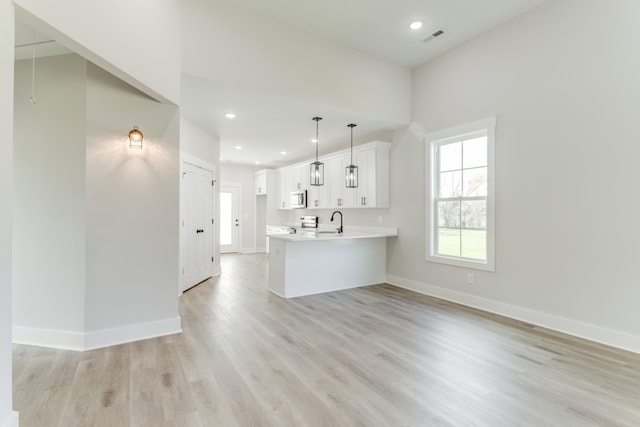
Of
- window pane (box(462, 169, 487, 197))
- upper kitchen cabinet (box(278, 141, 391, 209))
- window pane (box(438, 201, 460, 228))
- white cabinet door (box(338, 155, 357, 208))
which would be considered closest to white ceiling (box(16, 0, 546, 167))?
upper kitchen cabinet (box(278, 141, 391, 209))

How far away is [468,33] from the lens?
398 centimetres

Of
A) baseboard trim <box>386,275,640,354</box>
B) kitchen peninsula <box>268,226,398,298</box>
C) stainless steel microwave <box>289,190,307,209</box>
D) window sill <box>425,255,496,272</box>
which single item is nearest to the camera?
baseboard trim <box>386,275,640,354</box>

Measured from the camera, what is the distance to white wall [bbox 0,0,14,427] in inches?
59.3

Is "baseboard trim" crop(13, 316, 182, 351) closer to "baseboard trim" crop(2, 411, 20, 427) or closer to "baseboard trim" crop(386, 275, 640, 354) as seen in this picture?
"baseboard trim" crop(2, 411, 20, 427)

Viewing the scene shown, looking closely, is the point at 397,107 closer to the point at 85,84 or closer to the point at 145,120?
the point at 145,120

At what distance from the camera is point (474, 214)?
4.16 m

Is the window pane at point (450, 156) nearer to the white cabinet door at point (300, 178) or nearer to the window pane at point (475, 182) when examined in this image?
the window pane at point (475, 182)

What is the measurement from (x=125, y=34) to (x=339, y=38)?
2.69 metres

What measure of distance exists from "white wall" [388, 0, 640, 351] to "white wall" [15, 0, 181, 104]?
3658 mm

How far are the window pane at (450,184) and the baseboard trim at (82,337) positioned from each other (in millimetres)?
4118

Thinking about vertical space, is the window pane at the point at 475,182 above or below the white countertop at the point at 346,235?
above

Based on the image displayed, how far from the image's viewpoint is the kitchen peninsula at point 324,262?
4.53 m

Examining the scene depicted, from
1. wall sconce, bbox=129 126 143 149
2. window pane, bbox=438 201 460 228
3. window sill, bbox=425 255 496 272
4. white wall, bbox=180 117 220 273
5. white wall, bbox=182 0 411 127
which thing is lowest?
window sill, bbox=425 255 496 272

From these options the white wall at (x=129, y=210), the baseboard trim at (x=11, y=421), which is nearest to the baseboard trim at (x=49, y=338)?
the white wall at (x=129, y=210)
